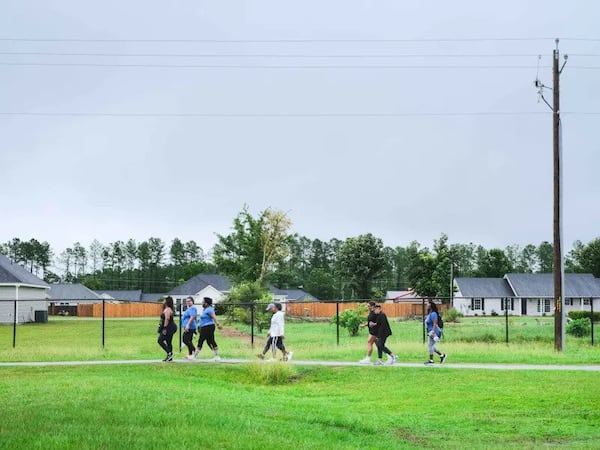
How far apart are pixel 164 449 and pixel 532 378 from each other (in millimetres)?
11510

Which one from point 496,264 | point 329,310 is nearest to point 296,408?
point 329,310

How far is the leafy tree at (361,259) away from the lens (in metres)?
101

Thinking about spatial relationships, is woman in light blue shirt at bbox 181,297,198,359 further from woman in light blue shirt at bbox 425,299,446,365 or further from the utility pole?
the utility pole

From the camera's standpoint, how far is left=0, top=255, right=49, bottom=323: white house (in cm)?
5691

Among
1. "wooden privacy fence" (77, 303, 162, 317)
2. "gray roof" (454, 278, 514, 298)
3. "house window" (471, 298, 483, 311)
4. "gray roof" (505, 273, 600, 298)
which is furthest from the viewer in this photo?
"gray roof" (454, 278, 514, 298)

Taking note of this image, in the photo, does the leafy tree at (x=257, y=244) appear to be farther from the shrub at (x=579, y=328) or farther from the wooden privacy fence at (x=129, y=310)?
the shrub at (x=579, y=328)

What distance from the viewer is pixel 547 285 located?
282ft

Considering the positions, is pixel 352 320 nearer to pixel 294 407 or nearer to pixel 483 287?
pixel 294 407

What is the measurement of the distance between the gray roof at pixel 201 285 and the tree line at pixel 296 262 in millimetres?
8439

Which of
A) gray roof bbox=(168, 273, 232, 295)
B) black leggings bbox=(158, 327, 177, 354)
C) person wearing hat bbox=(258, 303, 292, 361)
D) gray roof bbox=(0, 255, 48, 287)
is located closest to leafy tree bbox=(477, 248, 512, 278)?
gray roof bbox=(168, 273, 232, 295)

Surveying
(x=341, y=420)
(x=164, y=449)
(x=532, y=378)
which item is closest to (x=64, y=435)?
(x=164, y=449)

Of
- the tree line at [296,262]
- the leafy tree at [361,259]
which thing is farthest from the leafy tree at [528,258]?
the leafy tree at [361,259]

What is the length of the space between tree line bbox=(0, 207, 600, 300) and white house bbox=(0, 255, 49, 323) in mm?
17726

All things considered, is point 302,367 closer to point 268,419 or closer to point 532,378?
point 532,378
